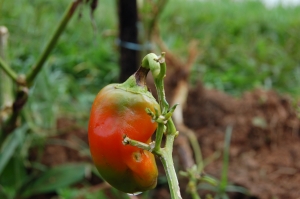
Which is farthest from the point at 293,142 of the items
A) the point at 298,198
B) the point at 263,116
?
the point at 298,198

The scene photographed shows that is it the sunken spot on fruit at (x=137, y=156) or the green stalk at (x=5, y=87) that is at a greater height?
→ the sunken spot on fruit at (x=137, y=156)

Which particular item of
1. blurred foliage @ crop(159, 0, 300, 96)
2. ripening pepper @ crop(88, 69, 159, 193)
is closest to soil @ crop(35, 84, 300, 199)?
blurred foliage @ crop(159, 0, 300, 96)

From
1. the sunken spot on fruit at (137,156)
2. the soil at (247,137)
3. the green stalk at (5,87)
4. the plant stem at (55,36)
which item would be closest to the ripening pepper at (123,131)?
the sunken spot on fruit at (137,156)

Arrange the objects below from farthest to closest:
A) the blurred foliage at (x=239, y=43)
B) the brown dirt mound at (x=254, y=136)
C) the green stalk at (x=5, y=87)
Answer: the blurred foliage at (x=239, y=43)
the brown dirt mound at (x=254, y=136)
the green stalk at (x=5, y=87)

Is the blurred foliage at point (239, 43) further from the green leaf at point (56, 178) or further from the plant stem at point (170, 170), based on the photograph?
the plant stem at point (170, 170)

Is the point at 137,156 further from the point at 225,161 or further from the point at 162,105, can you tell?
the point at 225,161

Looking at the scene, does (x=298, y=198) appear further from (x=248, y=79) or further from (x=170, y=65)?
(x=248, y=79)

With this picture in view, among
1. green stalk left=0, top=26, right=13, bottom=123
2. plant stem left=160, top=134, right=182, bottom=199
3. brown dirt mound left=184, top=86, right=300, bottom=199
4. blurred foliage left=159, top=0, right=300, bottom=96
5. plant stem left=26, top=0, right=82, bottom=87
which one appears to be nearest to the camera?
plant stem left=160, top=134, right=182, bottom=199

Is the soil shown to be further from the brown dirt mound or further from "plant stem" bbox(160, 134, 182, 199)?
"plant stem" bbox(160, 134, 182, 199)
